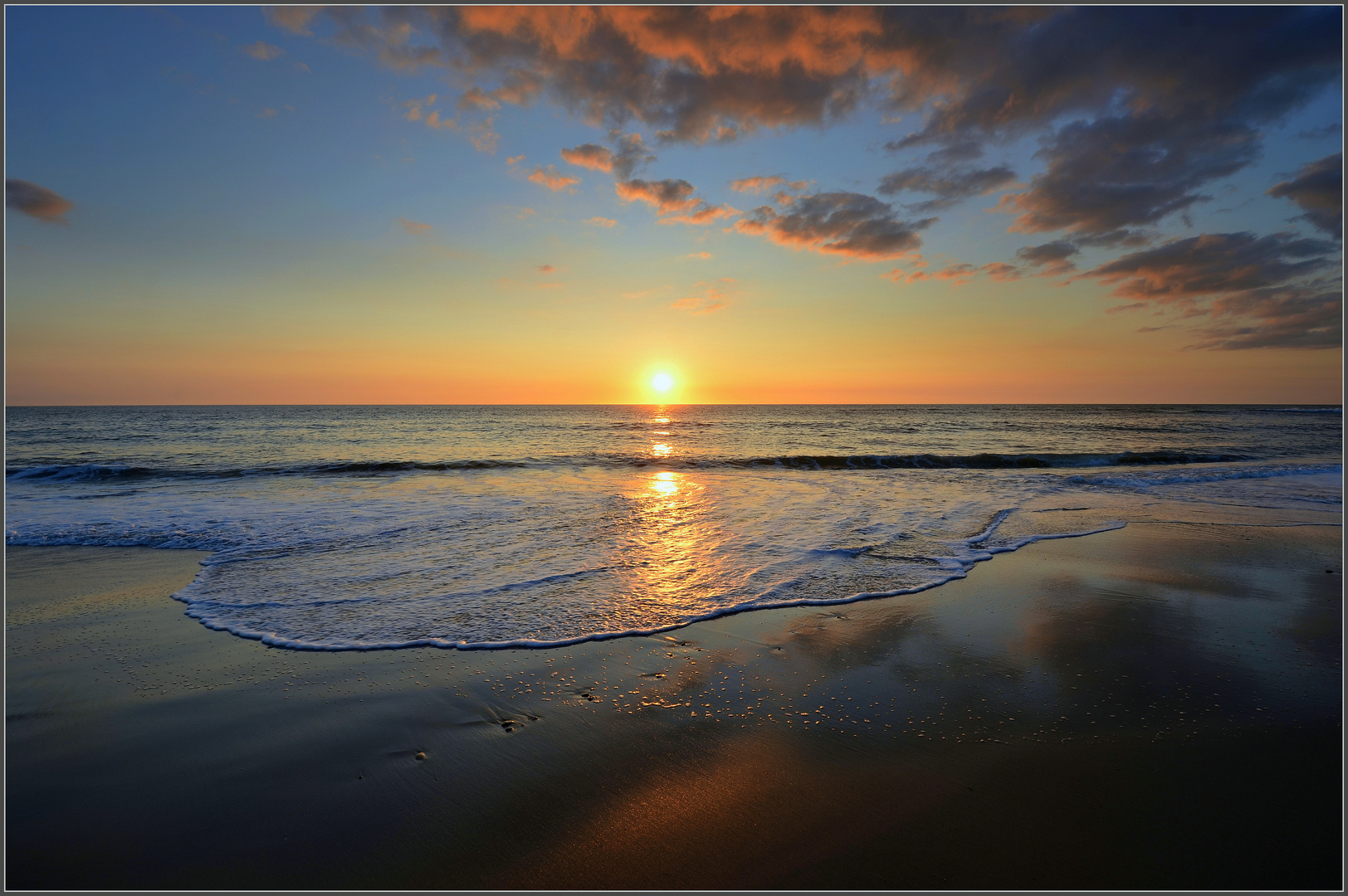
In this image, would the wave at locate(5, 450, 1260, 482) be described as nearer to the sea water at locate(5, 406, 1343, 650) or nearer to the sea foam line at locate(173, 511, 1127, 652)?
the sea water at locate(5, 406, 1343, 650)

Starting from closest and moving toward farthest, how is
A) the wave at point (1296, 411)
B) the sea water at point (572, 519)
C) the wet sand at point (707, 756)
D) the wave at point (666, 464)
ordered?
1. the wet sand at point (707, 756)
2. the sea water at point (572, 519)
3. the wave at point (666, 464)
4. the wave at point (1296, 411)

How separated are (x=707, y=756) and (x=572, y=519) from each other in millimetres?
7946

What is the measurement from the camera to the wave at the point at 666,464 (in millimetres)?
20094

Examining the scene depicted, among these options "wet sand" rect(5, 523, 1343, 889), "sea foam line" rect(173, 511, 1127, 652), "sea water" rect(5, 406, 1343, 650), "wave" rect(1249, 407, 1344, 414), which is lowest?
"wet sand" rect(5, 523, 1343, 889)

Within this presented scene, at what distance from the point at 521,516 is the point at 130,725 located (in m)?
7.46

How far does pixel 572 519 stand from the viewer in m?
11.0

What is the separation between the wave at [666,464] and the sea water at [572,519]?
0.18 meters

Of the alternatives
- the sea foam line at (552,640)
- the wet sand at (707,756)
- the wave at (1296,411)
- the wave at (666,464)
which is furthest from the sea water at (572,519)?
the wave at (1296,411)

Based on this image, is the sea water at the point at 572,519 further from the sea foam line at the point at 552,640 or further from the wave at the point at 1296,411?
the wave at the point at 1296,411

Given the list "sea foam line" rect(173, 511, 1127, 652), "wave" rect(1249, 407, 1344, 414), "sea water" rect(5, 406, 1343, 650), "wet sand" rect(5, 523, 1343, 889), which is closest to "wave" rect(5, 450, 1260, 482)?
"sea water" rect(5, 406, 1343, 650)

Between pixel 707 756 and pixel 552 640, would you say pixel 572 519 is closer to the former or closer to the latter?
pixel 552 640

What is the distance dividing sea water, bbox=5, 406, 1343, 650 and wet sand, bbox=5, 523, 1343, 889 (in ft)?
2.83

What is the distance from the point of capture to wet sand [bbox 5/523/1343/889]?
105 inches

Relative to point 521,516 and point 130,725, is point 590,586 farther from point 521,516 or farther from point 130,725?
point 521,516
